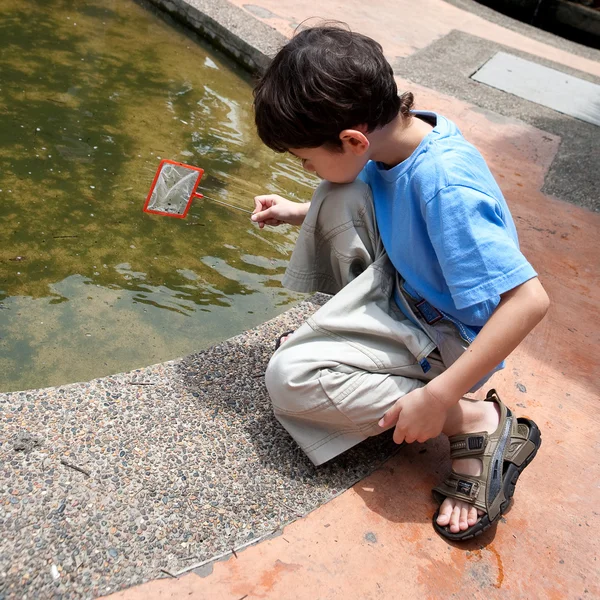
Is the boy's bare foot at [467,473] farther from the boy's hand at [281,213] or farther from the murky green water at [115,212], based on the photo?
the murky green water at [115,212]

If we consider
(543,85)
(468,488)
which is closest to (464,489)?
(468,488)

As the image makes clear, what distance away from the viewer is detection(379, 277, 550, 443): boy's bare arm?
1.51 metres

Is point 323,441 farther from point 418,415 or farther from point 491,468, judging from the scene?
point 491,468

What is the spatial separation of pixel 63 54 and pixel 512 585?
341 centimetres

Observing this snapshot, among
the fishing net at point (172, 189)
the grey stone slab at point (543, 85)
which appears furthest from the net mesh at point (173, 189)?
the grey stone slab at point (543, 85)

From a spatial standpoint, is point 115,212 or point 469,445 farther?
point 115,212

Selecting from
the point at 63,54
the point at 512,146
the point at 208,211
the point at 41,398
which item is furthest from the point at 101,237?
the point at 512,146

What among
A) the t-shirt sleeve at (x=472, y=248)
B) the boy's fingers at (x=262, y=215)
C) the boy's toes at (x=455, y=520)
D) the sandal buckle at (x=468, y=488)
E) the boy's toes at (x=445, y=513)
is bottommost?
the boy's toes at (x=445, y=513)

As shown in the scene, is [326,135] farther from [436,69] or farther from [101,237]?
[436,69]

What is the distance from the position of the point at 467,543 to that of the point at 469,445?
0.23 meters

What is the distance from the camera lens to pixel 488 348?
151 centimetres

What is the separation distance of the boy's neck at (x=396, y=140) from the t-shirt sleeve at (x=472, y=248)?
219 mm

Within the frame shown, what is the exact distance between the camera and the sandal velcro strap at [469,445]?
1.68 meters

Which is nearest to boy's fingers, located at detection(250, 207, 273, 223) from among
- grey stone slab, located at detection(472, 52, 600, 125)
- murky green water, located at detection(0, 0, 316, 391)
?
murky green water, located at detection(0, 0, 316, 391)
